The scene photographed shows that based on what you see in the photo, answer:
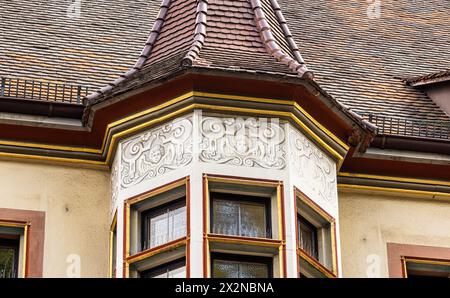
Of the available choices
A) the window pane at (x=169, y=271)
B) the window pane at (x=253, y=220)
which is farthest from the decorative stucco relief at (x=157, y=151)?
the window pane at (x=169, y=271)

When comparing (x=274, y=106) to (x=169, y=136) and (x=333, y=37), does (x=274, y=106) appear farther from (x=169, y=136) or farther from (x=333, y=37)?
(x=333, y=37)

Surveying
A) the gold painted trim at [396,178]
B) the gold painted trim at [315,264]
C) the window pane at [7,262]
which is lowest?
the gold painted trim at [315,264]

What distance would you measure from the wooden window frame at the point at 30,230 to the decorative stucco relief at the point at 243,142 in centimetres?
160

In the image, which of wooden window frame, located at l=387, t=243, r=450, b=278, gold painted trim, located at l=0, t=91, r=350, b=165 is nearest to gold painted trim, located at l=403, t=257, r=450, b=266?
wooden window frame, located at l=387, t=243, r=450, b=278

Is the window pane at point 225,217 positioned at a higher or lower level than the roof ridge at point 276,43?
lower

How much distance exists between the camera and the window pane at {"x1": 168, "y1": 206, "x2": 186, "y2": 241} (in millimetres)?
16373

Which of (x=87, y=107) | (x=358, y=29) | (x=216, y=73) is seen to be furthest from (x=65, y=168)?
(x=358, y=29)

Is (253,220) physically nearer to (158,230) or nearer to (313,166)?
(158,230)

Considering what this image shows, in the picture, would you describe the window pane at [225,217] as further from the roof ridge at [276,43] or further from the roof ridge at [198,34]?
the roof ridge at [276,43]

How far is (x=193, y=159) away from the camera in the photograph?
16.6 m

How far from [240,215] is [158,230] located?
0.72 metres

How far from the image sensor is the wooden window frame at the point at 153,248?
16188 millimetres

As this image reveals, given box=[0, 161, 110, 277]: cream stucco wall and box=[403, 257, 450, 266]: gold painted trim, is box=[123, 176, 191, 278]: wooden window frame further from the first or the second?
box=[403, 257, 450, 266]: gold painted trim

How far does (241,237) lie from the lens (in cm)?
1630
